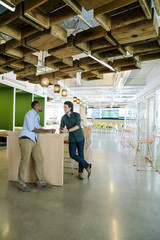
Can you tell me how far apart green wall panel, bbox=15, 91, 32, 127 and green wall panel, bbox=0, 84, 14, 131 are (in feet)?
4.92

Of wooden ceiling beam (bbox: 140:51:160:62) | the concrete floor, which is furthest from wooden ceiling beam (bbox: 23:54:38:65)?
the concrete floor

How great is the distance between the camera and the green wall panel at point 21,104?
8.85 meters

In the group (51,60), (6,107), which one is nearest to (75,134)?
(51,60)

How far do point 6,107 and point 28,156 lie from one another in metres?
4.90

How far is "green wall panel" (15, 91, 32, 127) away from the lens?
8852 millimetres

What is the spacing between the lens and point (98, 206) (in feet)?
8.47

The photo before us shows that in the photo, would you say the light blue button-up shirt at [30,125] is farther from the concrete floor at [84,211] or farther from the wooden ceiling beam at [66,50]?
the wooden ceiling beam at [66,50]

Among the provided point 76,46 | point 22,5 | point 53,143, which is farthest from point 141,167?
point 22,5

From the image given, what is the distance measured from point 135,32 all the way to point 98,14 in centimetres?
53

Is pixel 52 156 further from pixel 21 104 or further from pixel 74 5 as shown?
pixel 21 104

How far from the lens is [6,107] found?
729cm

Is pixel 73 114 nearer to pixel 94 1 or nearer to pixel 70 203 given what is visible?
pixel 70 203

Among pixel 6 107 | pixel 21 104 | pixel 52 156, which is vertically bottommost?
pixel 52 156

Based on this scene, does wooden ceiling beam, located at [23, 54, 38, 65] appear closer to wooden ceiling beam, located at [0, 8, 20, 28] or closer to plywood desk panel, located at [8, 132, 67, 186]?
wooden ceiling beam, located at [0, 8, 20, 28]
